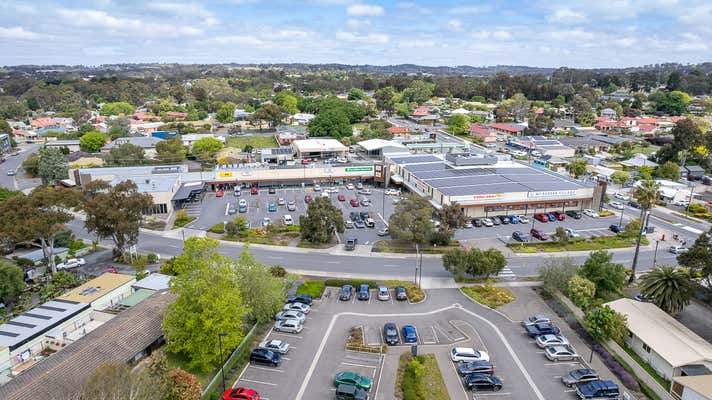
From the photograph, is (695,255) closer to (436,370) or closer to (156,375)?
(436,370)

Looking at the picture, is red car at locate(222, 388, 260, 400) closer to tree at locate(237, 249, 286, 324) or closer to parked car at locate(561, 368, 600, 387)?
tree at locate(237, 249, 286, 324)

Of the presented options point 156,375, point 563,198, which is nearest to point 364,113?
point 563,198

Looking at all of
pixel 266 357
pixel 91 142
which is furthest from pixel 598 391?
pixel 91 142

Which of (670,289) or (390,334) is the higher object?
(670,289)

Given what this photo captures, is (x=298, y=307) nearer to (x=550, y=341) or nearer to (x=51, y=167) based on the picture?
(x=550, y=341)

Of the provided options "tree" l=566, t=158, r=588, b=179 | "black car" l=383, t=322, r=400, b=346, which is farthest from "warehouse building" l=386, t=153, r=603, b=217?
"black car" l=383, t=322, r=400, b=346
